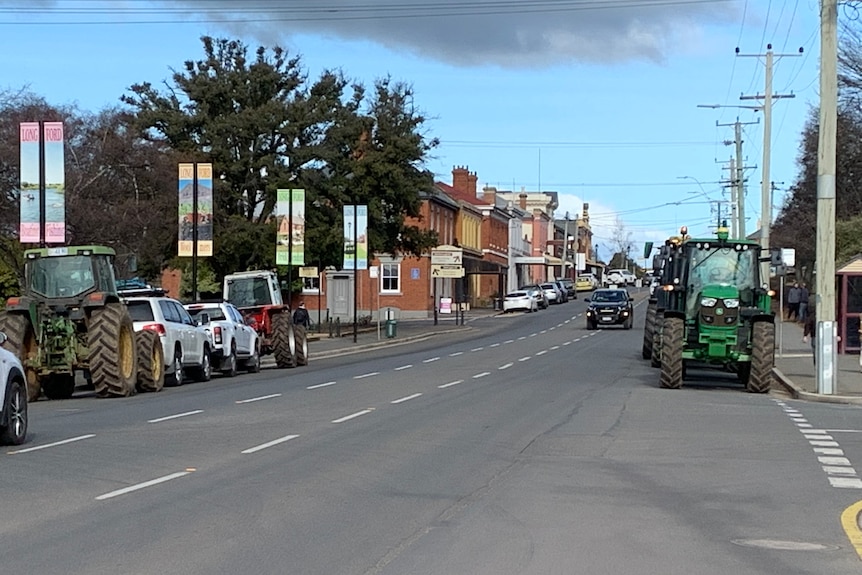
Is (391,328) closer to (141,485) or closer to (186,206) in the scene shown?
(186,206)

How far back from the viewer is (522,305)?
7881 cm

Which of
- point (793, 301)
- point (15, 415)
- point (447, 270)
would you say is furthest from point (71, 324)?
point (447, 270)

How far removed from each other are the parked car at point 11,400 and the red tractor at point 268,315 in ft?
63.3

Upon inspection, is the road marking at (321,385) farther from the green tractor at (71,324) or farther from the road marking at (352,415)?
the road marking at (352,415)

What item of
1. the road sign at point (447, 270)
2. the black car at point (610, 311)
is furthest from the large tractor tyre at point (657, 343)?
the road sign at point (447, 270)

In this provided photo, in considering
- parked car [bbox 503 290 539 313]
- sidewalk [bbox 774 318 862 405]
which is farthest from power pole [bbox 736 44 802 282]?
parked car [bbox 503 290 539 313]

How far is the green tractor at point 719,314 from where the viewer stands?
24.3m

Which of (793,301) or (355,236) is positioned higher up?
(355,236)

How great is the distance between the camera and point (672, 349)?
24.2m

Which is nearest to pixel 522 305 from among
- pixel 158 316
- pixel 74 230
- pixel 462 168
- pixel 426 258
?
pixel 426 258

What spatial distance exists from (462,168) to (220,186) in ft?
189

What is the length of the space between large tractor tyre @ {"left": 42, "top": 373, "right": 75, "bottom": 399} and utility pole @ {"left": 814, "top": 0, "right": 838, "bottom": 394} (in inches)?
567

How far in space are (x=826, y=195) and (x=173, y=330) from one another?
13.6 meters

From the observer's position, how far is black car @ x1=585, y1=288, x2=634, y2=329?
57938mm
